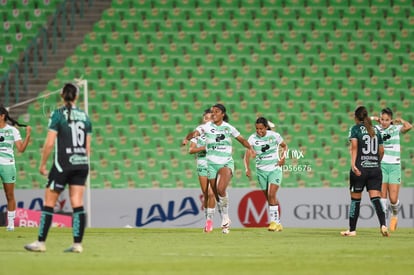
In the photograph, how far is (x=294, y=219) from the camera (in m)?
24.7

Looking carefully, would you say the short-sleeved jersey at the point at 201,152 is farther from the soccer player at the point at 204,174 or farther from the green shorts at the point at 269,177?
the green shorts at the point at 269,177

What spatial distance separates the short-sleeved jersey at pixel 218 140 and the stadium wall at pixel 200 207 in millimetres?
5770

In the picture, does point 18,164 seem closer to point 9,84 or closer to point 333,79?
point 9,84

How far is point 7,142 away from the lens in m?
19.6

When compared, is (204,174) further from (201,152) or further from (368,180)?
(368,180)

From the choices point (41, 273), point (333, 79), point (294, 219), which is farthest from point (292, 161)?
point (41, 273)

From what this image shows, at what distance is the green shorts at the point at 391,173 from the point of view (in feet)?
67.3

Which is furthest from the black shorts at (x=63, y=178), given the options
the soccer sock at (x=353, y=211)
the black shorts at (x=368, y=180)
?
the soccer sock at (x=353, y=211)

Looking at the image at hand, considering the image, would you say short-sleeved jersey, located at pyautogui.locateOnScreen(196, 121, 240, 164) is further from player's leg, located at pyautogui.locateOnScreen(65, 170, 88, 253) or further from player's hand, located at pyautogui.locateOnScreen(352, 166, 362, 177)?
player's leg, located at pyautogui.locateOnScreen(65, 170, 88, 253)

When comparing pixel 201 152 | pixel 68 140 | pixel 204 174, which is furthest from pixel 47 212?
pixel 201 152

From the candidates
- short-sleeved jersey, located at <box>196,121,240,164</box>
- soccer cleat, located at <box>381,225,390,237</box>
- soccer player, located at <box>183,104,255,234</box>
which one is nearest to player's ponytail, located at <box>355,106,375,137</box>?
soccer cleat, located at <box>381,225,390,237</box>

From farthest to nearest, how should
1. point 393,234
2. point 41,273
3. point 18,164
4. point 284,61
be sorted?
1. point 284,61
2. point 18,164
3. point 393,234
4. point 41,273

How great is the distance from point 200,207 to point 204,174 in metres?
4.51

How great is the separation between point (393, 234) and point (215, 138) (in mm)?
3738
